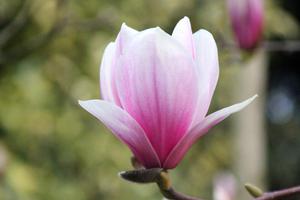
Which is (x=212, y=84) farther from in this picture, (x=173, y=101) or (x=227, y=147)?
(x=227, y=147)

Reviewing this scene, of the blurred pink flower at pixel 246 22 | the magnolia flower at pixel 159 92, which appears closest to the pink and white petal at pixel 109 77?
the magnolia flower at pixel 159 92

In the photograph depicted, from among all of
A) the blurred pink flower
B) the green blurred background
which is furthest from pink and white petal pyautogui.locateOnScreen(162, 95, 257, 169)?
the green blurred background

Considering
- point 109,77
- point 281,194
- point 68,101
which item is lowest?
point 68,101

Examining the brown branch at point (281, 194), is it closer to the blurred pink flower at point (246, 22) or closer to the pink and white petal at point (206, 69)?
the pink and white petal at point (206, 69)

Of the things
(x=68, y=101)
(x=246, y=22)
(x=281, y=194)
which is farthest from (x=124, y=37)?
(x=68, y=101)

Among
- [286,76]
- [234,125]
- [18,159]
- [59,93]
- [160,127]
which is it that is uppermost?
[160,127]

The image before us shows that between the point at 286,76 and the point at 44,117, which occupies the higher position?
the point at 44,117

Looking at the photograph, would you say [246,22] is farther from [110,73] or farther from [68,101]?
[68,101]

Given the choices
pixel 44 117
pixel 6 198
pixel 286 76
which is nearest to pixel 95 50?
pixel 44 117
